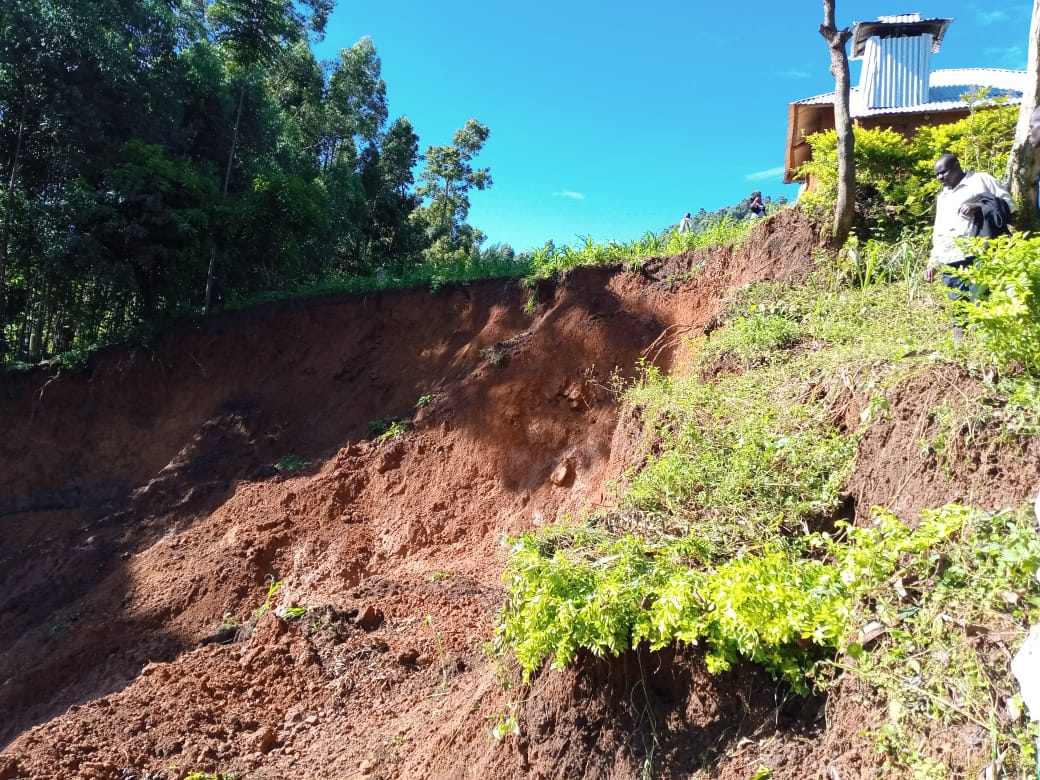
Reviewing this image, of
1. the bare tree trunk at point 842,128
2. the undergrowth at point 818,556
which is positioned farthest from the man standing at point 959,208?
the bare tree trunk at point 842,128

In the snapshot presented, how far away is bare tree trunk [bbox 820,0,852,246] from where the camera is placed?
600cm

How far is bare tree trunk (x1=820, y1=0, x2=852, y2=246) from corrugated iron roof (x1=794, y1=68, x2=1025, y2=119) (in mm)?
5960

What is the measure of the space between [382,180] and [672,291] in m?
12.8

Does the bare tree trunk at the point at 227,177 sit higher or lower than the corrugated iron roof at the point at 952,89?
lower

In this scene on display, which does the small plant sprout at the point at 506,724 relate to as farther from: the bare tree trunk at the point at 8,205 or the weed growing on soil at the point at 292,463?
the bare tree trunk at the point at 8,205

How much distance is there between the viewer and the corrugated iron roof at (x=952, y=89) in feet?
37.8

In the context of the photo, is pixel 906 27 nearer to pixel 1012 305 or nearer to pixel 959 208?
pixel 959 208

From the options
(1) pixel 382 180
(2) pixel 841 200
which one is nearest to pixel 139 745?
(2) pixel 841 200

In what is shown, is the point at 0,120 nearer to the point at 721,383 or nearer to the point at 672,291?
the point at 672,291

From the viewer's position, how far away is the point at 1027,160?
4980mm

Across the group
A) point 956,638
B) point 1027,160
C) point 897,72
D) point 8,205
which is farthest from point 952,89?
point 8,205

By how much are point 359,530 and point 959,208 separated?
5783 millimetres

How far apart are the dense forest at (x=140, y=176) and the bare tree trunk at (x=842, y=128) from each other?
515cm

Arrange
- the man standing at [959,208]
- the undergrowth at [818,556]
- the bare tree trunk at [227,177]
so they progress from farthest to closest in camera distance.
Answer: the bare tree trunk at [227,177]
the man standing at [959,208]
the undergrowth at [818,556]
